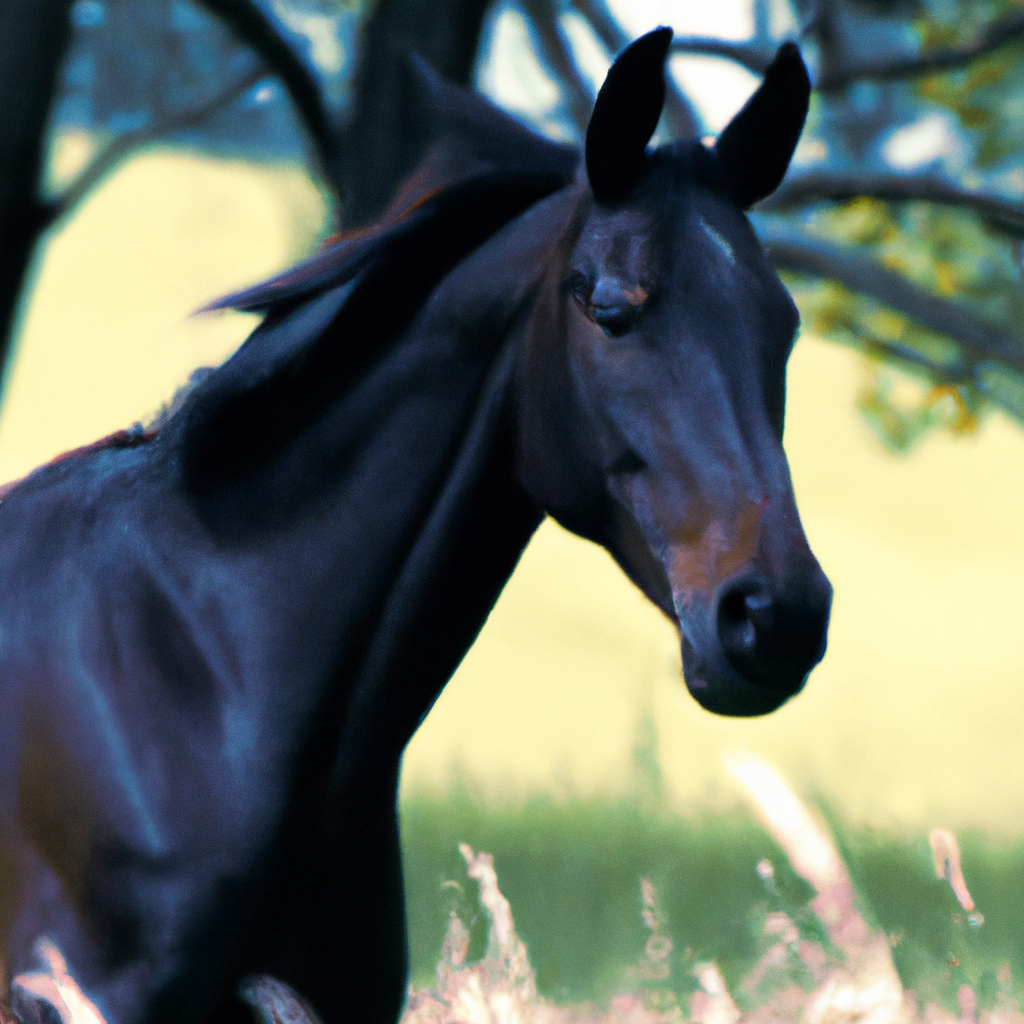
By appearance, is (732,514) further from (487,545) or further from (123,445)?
(123,445)

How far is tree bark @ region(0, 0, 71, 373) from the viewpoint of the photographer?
337 centimetres

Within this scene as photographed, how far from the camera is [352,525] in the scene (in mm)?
1522

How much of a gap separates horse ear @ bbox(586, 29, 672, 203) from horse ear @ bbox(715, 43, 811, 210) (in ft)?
0.45

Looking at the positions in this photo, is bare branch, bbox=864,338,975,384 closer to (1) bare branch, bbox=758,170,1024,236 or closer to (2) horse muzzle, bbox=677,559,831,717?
(1) bare branch, bbox=758,170,1024,236

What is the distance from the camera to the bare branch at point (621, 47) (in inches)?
170

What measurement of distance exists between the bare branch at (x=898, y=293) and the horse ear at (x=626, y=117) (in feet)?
8.70

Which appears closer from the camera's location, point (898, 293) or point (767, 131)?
point (767, 131)

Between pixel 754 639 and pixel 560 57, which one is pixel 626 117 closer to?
pixel 754 639

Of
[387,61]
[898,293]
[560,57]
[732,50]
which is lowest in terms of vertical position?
[898,293]

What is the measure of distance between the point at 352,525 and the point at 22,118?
8.10ft

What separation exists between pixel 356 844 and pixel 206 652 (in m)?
0.32

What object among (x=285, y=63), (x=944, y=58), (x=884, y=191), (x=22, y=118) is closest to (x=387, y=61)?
(x=285, y=63)

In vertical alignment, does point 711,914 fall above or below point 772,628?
below

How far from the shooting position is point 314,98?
3971 mm
